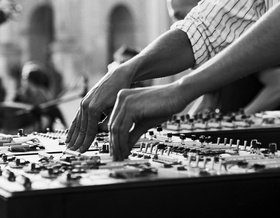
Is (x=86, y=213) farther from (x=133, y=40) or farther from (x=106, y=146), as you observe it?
(x=133, y=40)

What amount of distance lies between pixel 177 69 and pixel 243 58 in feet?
1.99

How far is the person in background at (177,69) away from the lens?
1803 mm

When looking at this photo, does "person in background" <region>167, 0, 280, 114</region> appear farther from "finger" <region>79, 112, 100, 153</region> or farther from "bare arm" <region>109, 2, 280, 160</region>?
"bare arm" <region>109, 2, 280, 160</region>

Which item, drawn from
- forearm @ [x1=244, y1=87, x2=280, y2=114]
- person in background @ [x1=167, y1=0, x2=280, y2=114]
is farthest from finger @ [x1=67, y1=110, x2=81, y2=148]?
forearm @ [x1=244, y1=87, x2=280, y2=114]

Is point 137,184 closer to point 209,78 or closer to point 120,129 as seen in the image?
point 120,129

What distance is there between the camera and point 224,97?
A: 5176 mm

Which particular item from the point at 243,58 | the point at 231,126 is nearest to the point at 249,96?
the point at 231,126

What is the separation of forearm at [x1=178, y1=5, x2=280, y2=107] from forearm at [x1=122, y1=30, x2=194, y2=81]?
46cm

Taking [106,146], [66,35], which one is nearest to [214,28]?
[106,146]

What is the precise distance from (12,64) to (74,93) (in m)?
23.5

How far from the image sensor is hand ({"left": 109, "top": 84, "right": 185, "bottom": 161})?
5.85ft

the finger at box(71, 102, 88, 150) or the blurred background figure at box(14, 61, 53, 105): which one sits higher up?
the blurred background figure at box(14, 61, 53, 105)

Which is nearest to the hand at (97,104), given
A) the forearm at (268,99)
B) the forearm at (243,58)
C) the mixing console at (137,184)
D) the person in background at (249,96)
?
the mixing console at (137,184)

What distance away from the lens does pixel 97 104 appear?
7.21 ft
